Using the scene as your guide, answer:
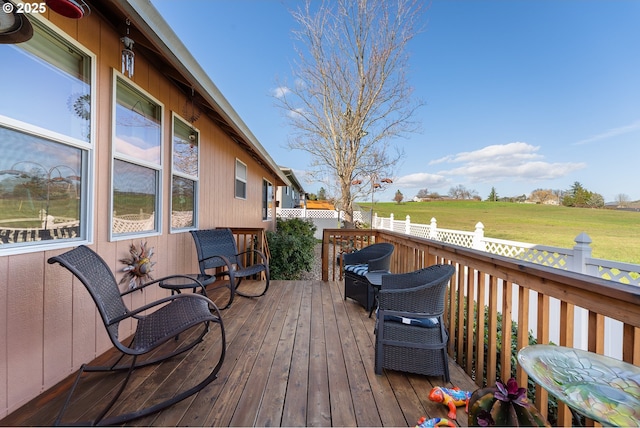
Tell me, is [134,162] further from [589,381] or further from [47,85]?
[589,381]

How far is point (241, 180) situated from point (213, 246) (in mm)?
3076

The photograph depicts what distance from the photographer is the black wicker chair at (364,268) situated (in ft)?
11.0

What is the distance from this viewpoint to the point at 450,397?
168 cm

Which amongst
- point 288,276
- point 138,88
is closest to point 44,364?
point 138,88

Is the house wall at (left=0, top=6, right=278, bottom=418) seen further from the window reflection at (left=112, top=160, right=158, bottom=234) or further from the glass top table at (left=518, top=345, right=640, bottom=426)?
the glass top table at (left=518, top=345, right=640, bottom=426)

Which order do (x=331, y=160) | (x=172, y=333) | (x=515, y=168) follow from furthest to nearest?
(x=515, y=168)
(x=331, y=160)
(x=172, y=333)

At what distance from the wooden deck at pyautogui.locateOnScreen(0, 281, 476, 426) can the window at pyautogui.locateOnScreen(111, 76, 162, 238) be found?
1254 mm

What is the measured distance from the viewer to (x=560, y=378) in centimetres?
99

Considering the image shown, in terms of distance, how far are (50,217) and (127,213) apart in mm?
748

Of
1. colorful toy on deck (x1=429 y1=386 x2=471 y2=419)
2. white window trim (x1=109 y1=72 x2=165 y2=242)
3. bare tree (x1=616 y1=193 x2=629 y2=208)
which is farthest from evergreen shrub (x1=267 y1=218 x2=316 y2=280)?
bare tree (x1=616 y1=193 x2=629 y2=208)

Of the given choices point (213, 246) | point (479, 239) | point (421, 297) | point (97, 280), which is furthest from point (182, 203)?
point (479, 239)

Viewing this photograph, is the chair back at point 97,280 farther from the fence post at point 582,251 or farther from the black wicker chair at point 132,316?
the fence post at point 582,251

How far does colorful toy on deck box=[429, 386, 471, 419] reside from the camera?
1647mm

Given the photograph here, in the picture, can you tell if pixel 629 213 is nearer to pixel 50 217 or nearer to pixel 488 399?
pixel 488 399
